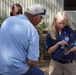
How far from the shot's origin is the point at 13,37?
414 centimetres

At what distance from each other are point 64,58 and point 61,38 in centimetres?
31

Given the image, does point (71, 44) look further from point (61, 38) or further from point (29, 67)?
point (29, 67)

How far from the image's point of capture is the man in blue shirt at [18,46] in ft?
13.6

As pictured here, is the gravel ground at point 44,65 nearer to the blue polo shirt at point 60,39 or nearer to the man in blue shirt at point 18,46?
the blue polo shirt at point 60,39

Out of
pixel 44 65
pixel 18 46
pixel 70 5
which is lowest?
pixel 44 65

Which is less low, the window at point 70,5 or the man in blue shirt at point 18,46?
the window at point 70,5

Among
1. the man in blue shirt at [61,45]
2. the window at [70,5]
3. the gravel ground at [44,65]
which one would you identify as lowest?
the gravel ground at [44,65]

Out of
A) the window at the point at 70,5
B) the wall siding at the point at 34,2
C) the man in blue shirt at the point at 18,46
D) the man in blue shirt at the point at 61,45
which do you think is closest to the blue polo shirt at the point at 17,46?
the man in blue shirt at the point at 18,46

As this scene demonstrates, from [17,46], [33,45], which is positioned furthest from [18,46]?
[33,45]

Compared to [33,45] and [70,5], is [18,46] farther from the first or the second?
[70,5]

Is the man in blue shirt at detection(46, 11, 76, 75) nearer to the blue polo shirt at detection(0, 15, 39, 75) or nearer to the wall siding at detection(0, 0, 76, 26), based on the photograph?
the blue polo shirt at detection(0, 15, 39, 75)

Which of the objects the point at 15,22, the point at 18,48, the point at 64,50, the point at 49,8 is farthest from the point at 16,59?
the point at 49,8

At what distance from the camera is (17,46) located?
4.13 m

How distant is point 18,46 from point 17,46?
1cm
